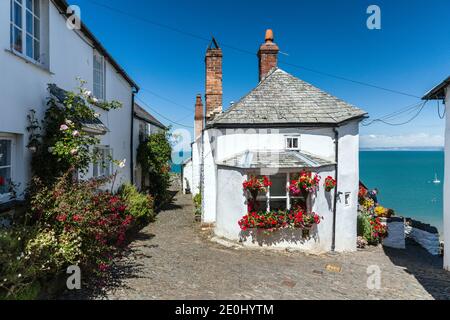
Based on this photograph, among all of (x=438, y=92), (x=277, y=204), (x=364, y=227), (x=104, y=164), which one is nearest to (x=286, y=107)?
(x=277, y=204)

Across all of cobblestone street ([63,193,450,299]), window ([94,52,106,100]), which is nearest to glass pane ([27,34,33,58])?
window ([94,52,106,100])

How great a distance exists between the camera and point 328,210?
1054 cm

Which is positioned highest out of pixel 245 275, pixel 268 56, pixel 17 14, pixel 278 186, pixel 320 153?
pixel 268 56

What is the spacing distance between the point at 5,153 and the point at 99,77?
19.5ft

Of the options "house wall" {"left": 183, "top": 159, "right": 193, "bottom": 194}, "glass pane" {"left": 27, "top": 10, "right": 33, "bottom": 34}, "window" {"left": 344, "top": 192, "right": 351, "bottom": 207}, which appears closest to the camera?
"glass pane" {"left": 27, "top": 10, "right": 33, "bottom": 34}

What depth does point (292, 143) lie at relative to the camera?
11109mm


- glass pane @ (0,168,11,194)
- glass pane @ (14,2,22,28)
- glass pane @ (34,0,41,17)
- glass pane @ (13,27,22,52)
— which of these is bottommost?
glass pane @ (0,168,11,194)

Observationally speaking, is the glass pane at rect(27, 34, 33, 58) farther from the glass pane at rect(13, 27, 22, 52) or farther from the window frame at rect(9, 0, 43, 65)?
the glass pane at rect(13, 27, 22, 52)

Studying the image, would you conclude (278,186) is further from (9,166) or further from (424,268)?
(9,166)

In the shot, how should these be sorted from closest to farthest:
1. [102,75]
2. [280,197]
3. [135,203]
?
[280,197] < [102,75] < [135,203]

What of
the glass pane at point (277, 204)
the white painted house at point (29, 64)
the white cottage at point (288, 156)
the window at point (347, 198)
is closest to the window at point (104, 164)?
the white painted house at point (29, 64)

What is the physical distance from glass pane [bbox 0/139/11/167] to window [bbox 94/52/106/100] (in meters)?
5.10

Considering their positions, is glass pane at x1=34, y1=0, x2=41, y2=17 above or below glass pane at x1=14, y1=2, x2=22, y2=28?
above

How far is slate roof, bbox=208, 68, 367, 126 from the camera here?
36.1 feet
